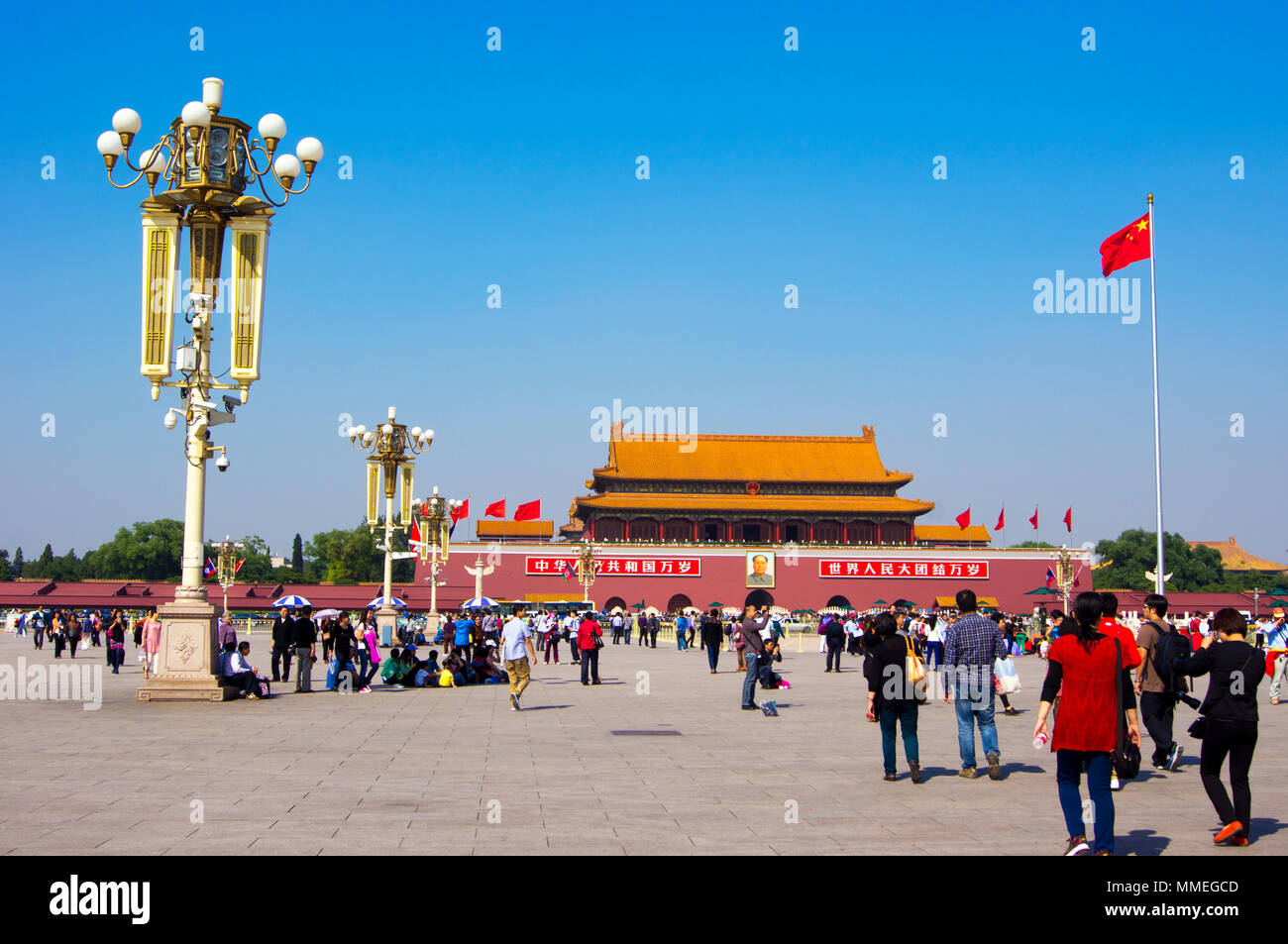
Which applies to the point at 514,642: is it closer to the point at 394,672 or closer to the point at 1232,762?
the point at 394,672

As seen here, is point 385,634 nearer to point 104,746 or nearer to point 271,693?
point 271,693

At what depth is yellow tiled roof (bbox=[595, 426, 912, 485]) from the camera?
6344 centimetres

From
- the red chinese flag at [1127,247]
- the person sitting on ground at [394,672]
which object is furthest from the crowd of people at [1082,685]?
the red chinese flag at [1127,247]

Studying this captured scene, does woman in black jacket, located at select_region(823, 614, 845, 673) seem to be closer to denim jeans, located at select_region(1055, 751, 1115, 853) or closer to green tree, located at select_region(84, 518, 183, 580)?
denim jeans, located at select_region(1055, 751, 1115, 853)

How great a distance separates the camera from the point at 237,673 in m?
15.4

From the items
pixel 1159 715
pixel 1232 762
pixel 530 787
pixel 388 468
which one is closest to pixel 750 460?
pixel 388 468

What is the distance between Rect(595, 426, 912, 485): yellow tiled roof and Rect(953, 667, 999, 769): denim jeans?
53516 millimetres

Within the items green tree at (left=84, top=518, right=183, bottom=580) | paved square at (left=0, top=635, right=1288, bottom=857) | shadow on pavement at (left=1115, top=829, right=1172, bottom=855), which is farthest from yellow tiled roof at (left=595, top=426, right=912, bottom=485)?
shadow on pavement at (left=1115, top=829, right=1172, bottom=855)

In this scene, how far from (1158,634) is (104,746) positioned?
9.44 meters

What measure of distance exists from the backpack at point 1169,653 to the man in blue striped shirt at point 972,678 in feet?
4.42

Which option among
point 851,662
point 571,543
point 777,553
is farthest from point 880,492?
point 851,662

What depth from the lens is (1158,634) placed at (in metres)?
9.38

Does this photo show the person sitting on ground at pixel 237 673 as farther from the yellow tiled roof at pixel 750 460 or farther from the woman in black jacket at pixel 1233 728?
the yellow tiled roof at pixel 750 460

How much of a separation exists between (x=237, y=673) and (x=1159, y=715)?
11.6 m
